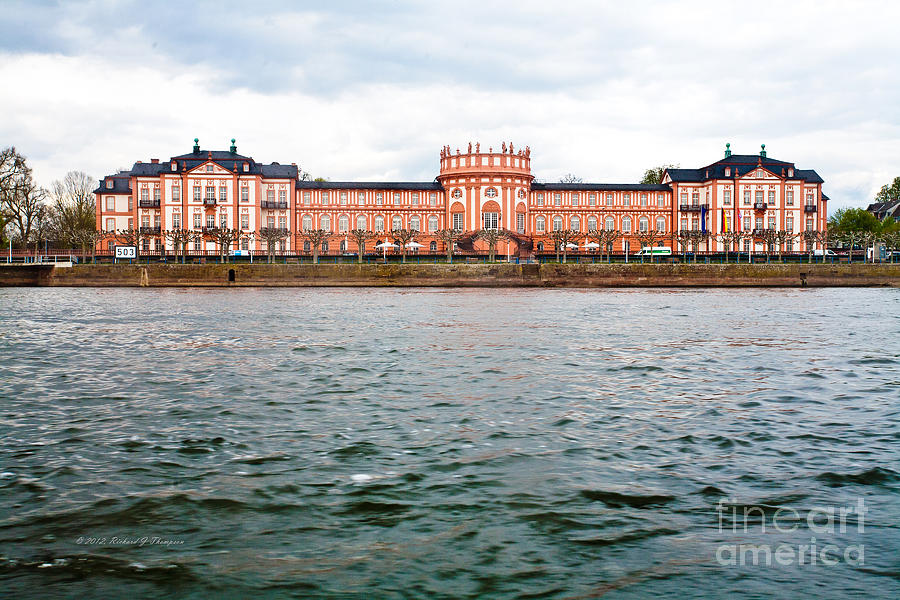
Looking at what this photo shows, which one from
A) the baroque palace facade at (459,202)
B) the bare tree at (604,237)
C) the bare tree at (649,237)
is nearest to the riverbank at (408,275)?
the bare tree at (604,237)

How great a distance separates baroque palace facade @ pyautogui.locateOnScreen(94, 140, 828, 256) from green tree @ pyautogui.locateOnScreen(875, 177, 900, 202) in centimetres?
4508

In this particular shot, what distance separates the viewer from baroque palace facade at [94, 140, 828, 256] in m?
77.6

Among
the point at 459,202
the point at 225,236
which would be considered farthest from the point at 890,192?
the point at 225,236

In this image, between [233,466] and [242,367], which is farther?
[242,367]

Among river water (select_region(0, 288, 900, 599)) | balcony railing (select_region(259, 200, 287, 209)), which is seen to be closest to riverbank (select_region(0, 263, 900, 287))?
balcony railing (select_region(259, 200, 287, 209))

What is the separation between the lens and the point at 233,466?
6766 mm

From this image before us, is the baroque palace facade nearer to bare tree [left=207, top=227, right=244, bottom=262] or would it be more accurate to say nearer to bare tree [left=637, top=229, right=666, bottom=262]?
bare tree [left=637, top=229, right=666, bottom=262]

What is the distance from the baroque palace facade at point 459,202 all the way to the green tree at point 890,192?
45.1m

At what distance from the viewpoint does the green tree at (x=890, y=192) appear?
119 meters

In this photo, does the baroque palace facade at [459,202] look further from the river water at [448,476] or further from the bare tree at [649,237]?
the river water at [448,476]

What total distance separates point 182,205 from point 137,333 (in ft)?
204

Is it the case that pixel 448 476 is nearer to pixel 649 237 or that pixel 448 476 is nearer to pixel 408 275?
pixel 408 275

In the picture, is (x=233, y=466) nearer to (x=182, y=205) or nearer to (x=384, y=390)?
(x=384, y=390)

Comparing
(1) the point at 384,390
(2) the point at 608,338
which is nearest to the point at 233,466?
(1) the point at 384,390
